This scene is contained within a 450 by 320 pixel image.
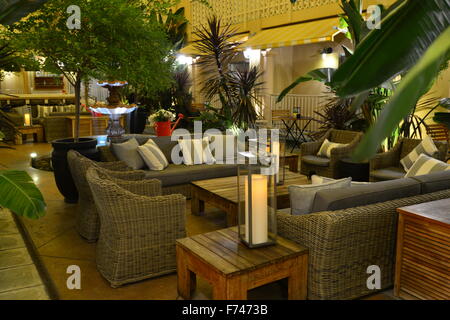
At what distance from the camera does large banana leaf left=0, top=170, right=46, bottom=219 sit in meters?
2.92

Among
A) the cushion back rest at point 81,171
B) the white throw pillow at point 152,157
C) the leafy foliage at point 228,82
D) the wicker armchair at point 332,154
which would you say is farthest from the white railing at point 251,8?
the cushion back rest at point 81,171

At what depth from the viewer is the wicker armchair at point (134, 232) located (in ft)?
10.2

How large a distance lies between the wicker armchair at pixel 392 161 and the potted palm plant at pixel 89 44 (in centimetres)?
294

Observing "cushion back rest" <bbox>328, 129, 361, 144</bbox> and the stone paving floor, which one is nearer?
the stone paving floor

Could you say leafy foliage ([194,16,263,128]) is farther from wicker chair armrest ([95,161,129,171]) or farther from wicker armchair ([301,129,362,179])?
wicker chair armrest ([95,161,129,171])

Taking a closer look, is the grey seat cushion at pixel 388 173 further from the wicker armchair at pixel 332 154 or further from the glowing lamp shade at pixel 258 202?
the glowing lamp shade at pixel 258 202

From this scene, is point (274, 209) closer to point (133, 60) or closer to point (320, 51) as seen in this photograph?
point (133, 60)

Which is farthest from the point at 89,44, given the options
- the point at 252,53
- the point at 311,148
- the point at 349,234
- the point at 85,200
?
the point at 252,53

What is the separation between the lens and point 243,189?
2.75 metres

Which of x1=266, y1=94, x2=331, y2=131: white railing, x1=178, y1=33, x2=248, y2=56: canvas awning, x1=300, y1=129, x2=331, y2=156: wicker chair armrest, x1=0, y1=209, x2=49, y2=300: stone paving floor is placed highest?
x1=178, y1=33, x2=248, y2=56: canvas awning

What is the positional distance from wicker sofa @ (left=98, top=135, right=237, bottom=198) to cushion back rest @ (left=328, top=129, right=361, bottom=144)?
1.84 meters

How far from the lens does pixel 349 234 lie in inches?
107

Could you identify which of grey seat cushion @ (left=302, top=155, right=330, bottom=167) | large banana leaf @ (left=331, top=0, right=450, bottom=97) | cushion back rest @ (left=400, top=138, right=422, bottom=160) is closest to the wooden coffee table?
grey seat cushion @ (left=302, top=155, right=330, bottom=167)

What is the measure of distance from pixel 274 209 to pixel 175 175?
2.52 meters
